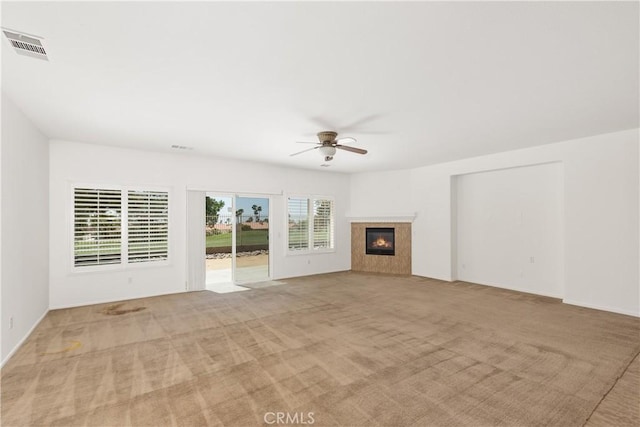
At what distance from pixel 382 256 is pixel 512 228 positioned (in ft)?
10.6

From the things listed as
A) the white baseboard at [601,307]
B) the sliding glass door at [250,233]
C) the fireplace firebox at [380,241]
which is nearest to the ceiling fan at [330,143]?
the sliding glass door at [250,233]

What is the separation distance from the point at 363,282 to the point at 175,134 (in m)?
5.03

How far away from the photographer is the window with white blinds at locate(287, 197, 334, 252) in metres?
7.99

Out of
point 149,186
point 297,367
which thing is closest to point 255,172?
point 149,186

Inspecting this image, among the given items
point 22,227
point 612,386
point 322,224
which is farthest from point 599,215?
point 22,227

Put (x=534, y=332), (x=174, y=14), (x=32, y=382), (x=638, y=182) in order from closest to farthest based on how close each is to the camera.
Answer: (x=174, y=14)
(x=32, y=382)
(x=534, y=332)
(x=638, y=182)

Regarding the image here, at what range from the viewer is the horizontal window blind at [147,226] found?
18.9 ft

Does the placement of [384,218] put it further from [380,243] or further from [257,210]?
[257,210]

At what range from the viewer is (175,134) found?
4816 millimetres

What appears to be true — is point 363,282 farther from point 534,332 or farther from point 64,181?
point 64,181

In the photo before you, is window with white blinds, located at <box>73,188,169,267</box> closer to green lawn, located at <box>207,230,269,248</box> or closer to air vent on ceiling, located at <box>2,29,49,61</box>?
green lawn, located at <box>207,230,269,248</box>

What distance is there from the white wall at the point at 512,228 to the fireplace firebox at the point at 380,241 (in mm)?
1699

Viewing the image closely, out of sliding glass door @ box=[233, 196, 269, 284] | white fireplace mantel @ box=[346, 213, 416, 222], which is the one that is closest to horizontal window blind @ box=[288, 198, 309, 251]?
sliding glass door @ box=[233, 196, 269, 284]

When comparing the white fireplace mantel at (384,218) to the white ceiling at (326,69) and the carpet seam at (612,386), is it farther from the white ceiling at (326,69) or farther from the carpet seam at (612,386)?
the carpet seam at (612,386)
